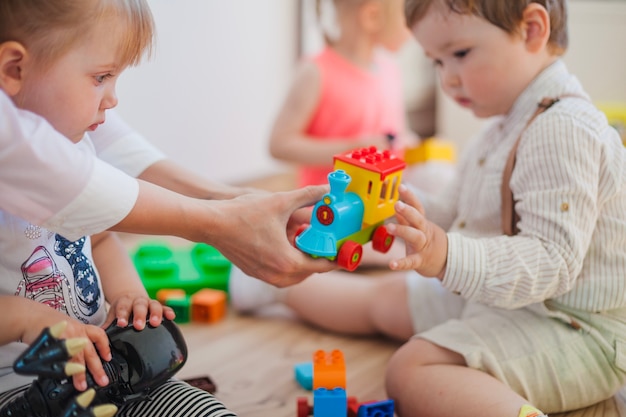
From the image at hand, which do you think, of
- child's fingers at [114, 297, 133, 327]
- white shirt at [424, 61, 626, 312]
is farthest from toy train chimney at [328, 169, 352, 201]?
child's fingers at [114, 297, 133, 327]

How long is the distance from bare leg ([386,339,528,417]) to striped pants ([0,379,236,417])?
0.26 metres

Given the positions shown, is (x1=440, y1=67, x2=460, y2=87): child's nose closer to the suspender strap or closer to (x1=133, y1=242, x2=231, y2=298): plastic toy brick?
the suspender strap

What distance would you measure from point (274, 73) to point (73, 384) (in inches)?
64.6

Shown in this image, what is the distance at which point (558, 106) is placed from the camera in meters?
0.94

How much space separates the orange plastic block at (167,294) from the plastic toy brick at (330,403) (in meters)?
0.50

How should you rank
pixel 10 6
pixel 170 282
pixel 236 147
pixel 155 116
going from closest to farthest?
pixel 10 6 < pixel 170 282 < pixel 155 116 < pixel 236 147

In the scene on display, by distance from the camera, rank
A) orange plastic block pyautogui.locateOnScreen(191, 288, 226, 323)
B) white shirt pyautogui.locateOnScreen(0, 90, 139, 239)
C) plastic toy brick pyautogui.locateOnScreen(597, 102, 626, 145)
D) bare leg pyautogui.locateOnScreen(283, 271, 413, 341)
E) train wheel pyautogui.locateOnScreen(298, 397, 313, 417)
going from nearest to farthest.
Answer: white shirt pyautogui.locateOnScreen(0, 90, 139, 239)
train wheel pyautogui.locateOnScreen(298, 397, 313, 417)
bare leg pyautogui.locateOnScreen(283, 271, 413, 341)
orange plastic block pyautogui.locateOnScreen(191, 288, 226, 323)
plastic toy brick pyautogui.locateOnScreen(597, 102, 626, 145)

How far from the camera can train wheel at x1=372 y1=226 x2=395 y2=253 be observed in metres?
0.88

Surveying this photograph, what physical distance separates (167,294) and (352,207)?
0.59 metres

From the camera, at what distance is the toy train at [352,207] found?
A: 829 mm

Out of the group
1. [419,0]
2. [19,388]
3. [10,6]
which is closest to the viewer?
[10,6]

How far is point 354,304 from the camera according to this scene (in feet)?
4.00

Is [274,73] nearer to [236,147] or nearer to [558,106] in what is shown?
[236,147]

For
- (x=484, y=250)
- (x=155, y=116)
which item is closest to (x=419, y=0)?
(x=484, y=250)
